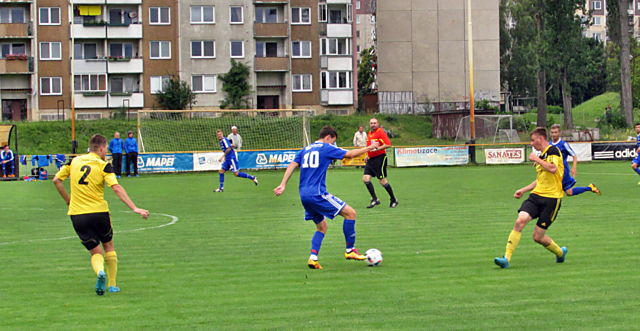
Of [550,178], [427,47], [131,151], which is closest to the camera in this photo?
[550,178]

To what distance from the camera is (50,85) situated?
52.8m

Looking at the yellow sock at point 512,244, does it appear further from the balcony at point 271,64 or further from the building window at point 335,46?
the building window at point 335,46

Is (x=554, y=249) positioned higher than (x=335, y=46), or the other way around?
(x=335, y=46)

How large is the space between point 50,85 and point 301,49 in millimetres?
20833

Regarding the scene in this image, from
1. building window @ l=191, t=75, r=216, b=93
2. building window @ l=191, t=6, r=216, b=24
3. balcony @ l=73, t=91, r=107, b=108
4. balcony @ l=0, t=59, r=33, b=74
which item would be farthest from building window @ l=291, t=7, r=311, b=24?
balcony @ l=0, t=59, r=33, b=74

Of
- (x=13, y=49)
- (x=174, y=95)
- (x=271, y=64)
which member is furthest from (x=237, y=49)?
(x=13, y=49)

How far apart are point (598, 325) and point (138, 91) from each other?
51.4 m

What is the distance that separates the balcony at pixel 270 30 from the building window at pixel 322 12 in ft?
Answer: 11.7

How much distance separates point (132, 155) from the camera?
28.8 m

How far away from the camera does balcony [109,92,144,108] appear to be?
5272cm

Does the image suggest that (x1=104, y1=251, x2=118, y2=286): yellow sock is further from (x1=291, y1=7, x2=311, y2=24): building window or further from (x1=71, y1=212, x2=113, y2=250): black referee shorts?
(x1=291, y1=7, x2=311, y2=24): building window

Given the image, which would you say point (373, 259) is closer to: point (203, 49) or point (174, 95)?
point (174, 95)

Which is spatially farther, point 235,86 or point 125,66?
point 125,66

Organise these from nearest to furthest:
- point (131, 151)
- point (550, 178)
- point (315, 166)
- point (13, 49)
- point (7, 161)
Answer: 1. point (550, 178)
2. point (315, 166)
3. point (7, 161)
4. point (131, 151)
5. point (13, 49)
